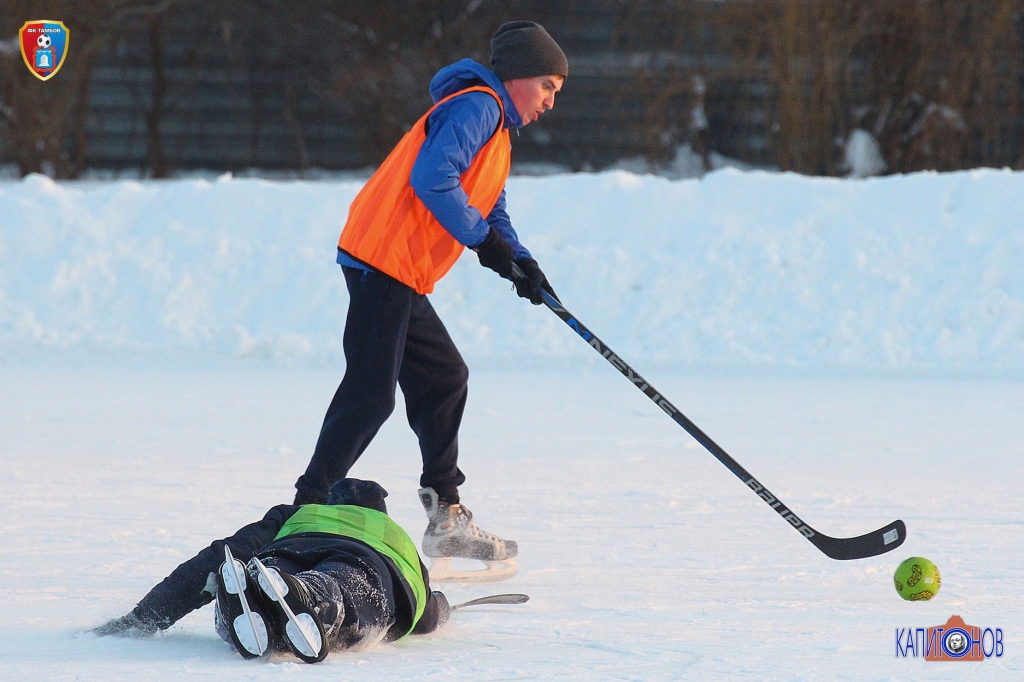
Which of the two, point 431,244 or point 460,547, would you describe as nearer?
point 431,244

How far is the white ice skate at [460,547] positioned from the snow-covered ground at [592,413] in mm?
59

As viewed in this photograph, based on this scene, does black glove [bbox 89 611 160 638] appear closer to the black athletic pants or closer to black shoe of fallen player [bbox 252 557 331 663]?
black shoe of fallen player [bbox 252 557 331 663]

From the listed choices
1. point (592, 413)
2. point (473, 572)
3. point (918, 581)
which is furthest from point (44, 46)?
point (918, 581)

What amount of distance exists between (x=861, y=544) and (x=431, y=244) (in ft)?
3.95

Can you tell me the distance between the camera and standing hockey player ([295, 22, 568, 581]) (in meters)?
2.83

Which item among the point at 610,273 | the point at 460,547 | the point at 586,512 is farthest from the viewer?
the point at 610,273

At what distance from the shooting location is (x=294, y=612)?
2.09 metres

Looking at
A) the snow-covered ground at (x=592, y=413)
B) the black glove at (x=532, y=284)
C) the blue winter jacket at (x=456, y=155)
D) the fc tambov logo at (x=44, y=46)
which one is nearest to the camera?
the snow-covered ground at (x=592, y=413)

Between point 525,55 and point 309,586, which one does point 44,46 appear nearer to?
point 525,55

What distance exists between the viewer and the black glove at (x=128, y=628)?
2.31 metres

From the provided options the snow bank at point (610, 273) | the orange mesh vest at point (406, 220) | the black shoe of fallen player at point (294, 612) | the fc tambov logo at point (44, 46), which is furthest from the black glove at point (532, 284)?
the fc tambov logo at point (44, 46)

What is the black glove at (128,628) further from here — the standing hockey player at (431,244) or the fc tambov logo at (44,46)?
the fc tambov logo at (44,46)

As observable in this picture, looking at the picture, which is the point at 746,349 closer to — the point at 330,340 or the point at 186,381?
the point at 330,340

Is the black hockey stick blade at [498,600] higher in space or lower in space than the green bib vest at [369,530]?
lower
